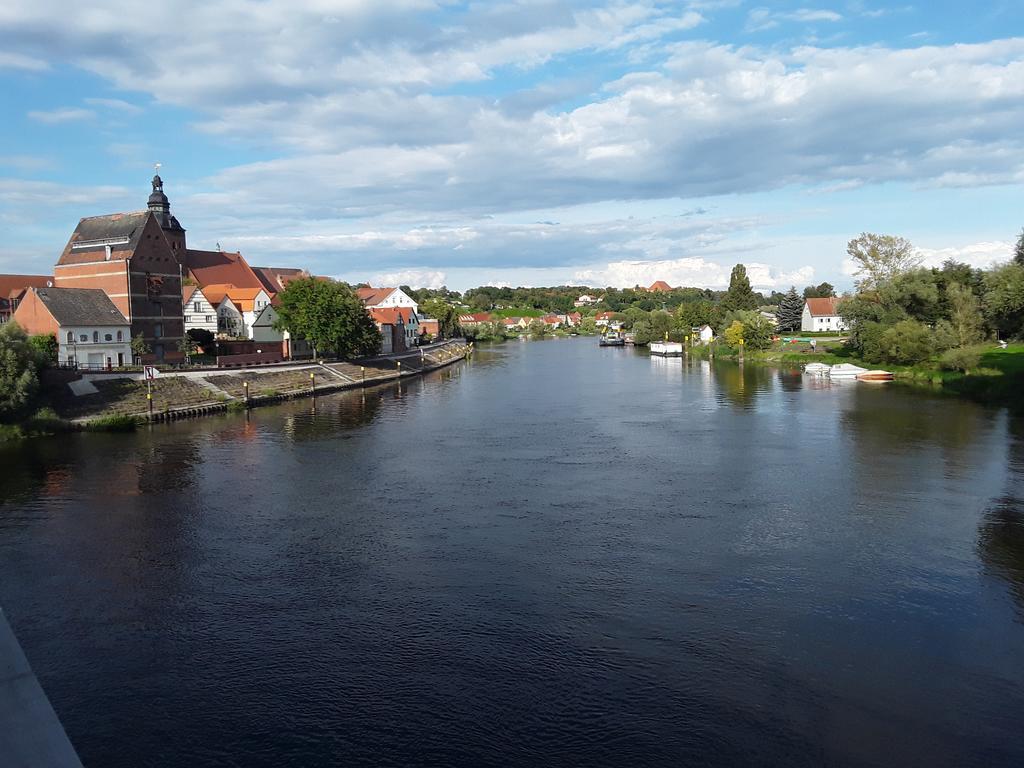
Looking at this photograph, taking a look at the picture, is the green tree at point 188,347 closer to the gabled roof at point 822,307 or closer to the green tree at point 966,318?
the green tree at point 966,318

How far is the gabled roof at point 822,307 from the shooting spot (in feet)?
277

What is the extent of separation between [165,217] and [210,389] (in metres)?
29.1

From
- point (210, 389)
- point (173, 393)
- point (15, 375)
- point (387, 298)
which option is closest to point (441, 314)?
point (387, 298)

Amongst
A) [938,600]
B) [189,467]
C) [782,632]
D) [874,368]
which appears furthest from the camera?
[874,368]

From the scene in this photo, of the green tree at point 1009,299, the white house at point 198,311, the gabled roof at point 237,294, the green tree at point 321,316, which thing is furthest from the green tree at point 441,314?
the green tree at point 1009,299

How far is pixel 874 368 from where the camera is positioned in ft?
168

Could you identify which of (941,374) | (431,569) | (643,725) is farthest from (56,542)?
(941,374)

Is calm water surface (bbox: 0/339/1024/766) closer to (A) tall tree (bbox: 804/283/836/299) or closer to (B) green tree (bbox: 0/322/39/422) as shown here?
(B) green tree (bbox: 0/322/39/422)

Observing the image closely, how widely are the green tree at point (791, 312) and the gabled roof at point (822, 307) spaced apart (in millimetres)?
1253

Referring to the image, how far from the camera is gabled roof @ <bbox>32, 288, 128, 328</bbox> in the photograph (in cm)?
3759

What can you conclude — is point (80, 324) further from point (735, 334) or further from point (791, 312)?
point (791, 312)

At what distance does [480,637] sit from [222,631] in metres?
4.34

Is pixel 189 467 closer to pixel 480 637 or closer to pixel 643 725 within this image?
pixel 480 637

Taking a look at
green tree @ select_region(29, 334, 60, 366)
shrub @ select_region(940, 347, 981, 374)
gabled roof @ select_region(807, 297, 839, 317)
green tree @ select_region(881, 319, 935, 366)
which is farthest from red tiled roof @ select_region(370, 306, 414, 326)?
gabled roof @ select_region(807, 297, 839, 317)
